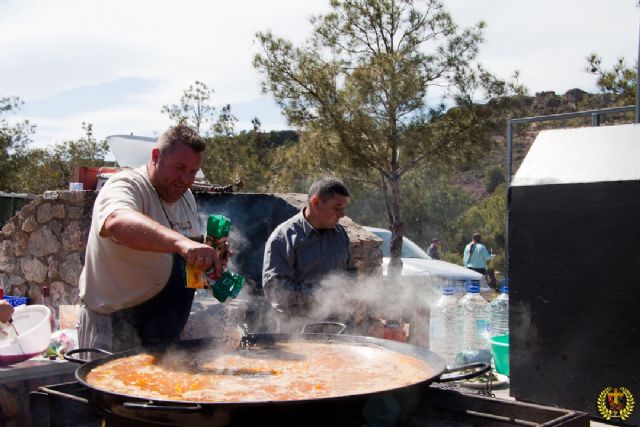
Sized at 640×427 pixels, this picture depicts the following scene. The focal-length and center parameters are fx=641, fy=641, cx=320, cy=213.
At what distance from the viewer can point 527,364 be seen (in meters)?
2.53

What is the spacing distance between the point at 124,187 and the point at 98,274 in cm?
43

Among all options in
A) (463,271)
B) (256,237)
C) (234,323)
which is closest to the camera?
(234,323)

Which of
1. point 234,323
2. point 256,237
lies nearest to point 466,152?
point 256,237

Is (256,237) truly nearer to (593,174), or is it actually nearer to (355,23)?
(593,174)

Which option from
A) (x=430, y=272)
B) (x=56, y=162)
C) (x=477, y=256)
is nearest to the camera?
(x=430, y=272)

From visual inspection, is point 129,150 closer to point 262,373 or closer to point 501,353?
point 501,353

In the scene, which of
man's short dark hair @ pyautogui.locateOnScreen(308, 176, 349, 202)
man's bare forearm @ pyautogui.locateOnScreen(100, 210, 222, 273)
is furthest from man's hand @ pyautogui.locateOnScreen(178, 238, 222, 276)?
man's short dark hair @ pyautogui.locateOnScreen(308, 176, 349, 202)

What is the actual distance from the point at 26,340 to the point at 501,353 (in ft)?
8.53

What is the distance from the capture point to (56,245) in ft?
23.8

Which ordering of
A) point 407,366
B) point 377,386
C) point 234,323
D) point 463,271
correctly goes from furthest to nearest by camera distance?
1. point 463,271
2. point 234,323
3. point 407,366
4. point 377,386

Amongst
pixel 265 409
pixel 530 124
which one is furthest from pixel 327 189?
pixel 530 124

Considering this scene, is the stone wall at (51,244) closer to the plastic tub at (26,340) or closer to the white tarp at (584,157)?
the plastic tub at (26,340)

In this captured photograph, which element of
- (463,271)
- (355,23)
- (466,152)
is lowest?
(463,271)

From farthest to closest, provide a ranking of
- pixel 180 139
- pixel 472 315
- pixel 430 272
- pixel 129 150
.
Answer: pixel 430 272 < pixel 129 150 < pixel 472 315 < pixel 180 139
